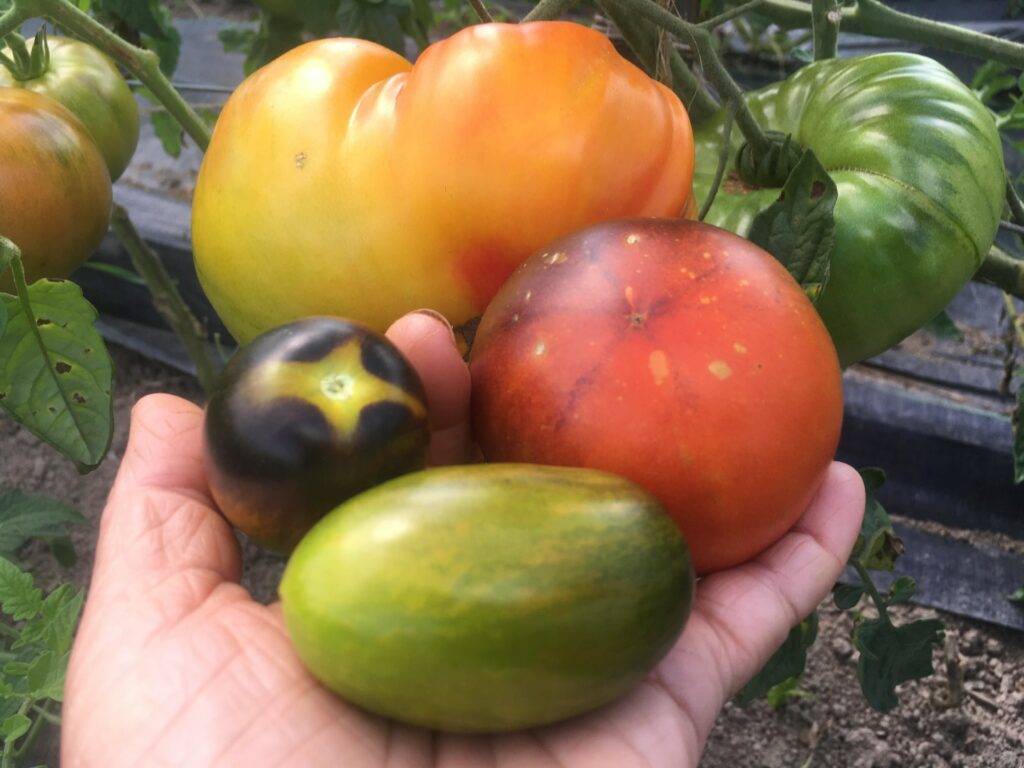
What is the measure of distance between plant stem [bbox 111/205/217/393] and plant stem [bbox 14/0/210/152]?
0.88 ft

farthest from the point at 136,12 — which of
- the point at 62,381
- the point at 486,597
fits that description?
the point at 486,597

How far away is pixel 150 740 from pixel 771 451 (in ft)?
1.42

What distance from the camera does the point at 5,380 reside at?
2.82 ft

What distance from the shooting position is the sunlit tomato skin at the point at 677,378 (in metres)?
0.63

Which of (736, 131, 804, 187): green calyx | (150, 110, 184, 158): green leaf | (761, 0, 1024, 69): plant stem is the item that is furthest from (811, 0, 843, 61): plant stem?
(150, 110, 184, 158): green leaf

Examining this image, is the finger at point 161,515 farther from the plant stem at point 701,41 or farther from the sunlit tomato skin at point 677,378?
the plant stem at point 701,41

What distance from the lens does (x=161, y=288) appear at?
1.31 meters

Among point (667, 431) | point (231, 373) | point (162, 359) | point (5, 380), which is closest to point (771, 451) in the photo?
point (667, 431)

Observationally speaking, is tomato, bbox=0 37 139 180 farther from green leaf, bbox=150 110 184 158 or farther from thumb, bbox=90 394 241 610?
thumb, bbox=90 394 241 610

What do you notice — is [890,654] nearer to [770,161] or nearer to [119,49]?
[770,161]

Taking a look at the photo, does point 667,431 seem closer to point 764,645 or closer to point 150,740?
point 764,645

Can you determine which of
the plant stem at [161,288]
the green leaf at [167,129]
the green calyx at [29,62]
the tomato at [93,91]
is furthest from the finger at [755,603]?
the green leaf at [167,129]

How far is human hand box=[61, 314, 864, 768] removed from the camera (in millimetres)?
596

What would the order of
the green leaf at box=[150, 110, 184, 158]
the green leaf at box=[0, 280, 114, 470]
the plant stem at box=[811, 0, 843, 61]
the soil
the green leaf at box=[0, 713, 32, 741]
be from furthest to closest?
the green leaf at box=[150, 110, 184, 158] < the soil < the plant stem at box=[811, 0, 843, 61] < the green leaf at box=[0, 280, 114, 470] < the green leaf at box=[0, 713, 32, 741]
